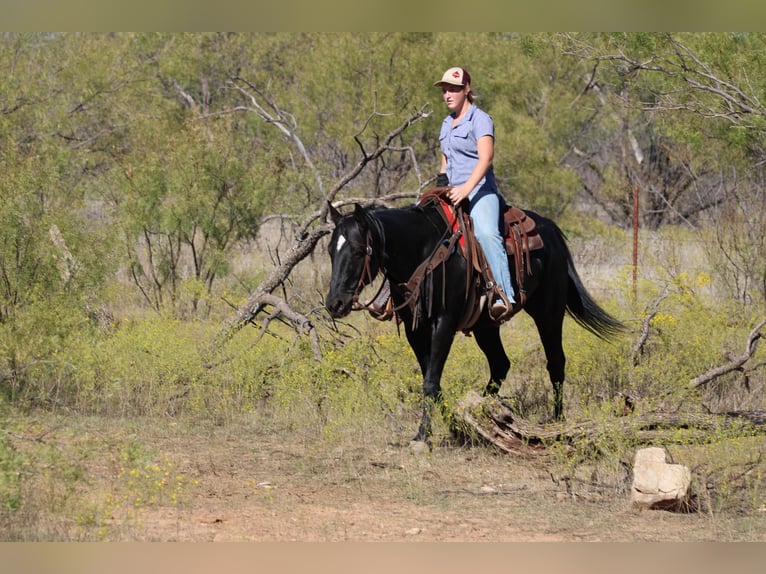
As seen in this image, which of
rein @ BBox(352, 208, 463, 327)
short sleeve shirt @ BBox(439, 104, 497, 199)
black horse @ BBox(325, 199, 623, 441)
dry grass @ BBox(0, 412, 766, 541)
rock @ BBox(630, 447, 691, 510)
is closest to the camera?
dry grass @ BBox(0, 412, 766, 541)

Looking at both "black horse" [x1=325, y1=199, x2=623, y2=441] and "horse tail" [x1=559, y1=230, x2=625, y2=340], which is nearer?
"black horse" [x1=325, y1=199, x2=623, y2=441]

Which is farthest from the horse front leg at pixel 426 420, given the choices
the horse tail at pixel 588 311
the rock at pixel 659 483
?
the horse tail at pixel 588 311

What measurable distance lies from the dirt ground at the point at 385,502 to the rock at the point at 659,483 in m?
0.08

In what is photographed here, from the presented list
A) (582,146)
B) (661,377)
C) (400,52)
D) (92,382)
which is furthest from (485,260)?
(582,146)

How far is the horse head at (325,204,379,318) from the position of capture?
7805mm

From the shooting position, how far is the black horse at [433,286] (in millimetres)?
7879

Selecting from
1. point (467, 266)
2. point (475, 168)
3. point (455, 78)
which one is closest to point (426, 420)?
point (467, 266)

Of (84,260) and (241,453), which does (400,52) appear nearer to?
(84,260)

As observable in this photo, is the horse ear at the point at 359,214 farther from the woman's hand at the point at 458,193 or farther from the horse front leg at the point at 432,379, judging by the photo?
the horse front leg at the point at 432,379

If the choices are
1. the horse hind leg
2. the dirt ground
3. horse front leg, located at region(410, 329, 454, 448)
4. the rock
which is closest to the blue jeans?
horse front leg, located at region(410, 329, 454, 448)

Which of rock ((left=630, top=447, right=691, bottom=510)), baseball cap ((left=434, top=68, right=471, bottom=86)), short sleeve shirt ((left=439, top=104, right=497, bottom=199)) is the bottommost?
rock ((left=630, top=447, right=691, bottom=510))

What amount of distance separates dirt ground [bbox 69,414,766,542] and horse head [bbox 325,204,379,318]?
50.8 inches

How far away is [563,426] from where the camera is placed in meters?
8.12

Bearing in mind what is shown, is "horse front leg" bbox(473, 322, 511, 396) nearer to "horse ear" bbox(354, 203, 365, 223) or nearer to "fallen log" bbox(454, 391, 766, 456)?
"fallen log" bbox(454, 391, 766, 456)
